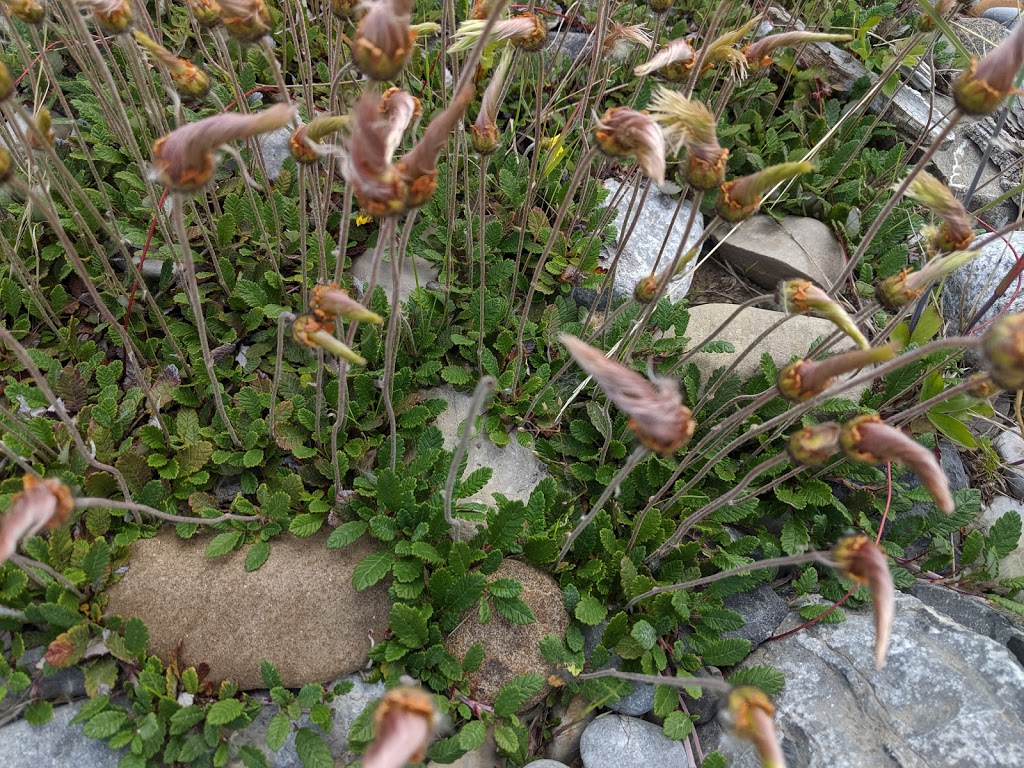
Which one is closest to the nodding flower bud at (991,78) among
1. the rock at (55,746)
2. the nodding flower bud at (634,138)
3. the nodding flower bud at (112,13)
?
the nodding flower bud at (634,138)

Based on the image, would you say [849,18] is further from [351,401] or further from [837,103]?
[351,401]

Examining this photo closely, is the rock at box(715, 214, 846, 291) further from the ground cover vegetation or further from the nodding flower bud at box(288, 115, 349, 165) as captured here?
the nodding flower bud at box(288, 115, 349, 165)

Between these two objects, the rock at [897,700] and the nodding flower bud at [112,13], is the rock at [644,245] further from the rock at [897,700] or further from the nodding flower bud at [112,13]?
the nodding flower bud at [112,13]

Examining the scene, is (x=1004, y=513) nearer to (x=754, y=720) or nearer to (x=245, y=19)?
(x=754, y=720)

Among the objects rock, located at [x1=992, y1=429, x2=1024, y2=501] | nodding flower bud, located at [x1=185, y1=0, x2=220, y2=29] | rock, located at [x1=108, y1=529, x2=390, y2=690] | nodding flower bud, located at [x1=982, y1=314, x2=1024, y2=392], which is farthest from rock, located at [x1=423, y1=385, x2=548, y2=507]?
rock, located at [x1=992, y1=429, x2=1024, y2=501]

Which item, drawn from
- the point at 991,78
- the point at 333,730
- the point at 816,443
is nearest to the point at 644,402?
the point at 816,443
